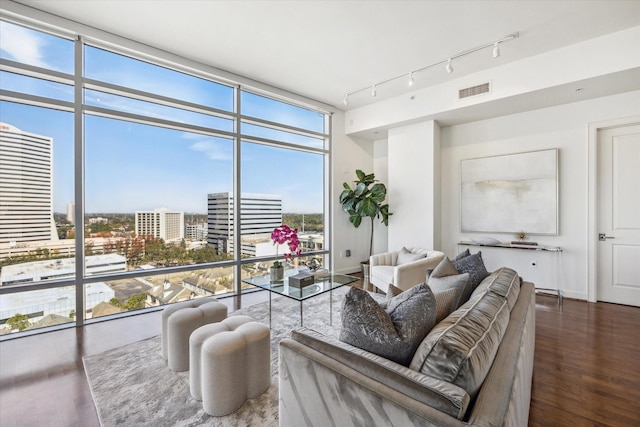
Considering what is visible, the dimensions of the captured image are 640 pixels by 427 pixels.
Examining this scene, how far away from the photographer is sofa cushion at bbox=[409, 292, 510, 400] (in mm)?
974

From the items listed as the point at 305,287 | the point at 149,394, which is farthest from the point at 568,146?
the point at 149,394

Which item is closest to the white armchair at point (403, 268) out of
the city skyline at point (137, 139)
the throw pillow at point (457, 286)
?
the throw pillow at point (457, 286)

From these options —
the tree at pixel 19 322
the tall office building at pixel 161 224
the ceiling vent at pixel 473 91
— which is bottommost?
the tree at pixel 19 322

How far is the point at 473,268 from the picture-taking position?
7.22ft

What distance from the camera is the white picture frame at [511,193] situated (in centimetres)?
415

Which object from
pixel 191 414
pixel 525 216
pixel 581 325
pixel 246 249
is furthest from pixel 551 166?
pixel 191 414

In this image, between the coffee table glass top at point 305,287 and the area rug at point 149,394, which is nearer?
the area rug at point 149,394

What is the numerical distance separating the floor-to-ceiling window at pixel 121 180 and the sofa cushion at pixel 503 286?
8.19 ft

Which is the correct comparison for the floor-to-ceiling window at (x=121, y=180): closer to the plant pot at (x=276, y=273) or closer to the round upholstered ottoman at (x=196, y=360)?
the plant pot at (x=276, y=273)

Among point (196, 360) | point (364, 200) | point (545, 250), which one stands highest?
point (364, 200)

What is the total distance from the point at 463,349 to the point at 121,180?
383cm

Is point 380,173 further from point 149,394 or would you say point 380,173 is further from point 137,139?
point 149,394

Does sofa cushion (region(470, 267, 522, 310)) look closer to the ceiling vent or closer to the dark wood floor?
the dark wood floor

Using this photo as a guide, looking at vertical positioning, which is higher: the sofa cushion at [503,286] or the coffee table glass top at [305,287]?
the sofa cushion at [503,286]
